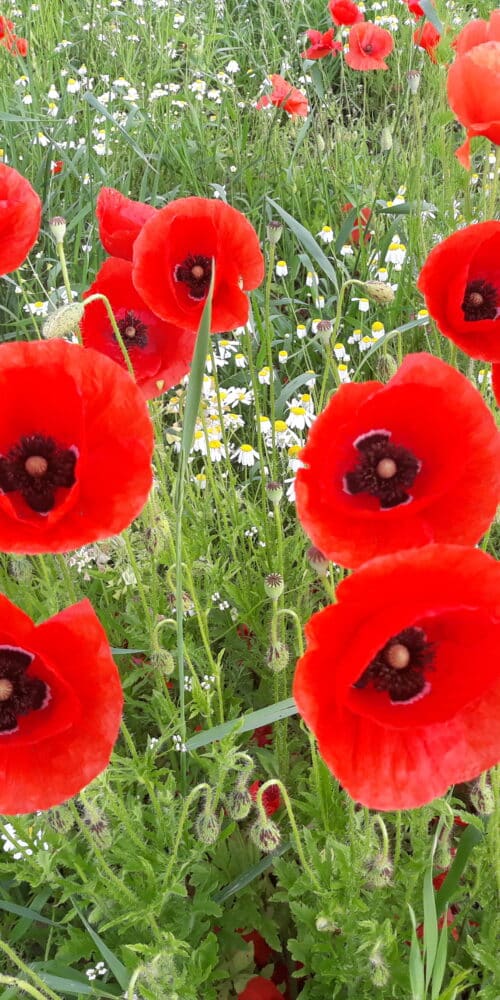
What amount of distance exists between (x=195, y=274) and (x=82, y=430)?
65 cm

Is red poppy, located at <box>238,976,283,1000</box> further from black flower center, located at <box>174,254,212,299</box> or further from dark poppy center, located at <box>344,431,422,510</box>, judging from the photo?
black flower center, located at <box>174,254,212,299</box>

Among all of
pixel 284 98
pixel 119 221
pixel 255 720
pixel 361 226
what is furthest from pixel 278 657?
pixel 284 98

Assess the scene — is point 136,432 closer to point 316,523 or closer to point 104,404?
point 104,404

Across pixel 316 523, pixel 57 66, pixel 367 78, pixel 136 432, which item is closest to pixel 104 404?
pixel 136 432

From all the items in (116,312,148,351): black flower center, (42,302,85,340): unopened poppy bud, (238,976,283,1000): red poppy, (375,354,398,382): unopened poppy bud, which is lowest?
(238,976,283,1000): red poppy

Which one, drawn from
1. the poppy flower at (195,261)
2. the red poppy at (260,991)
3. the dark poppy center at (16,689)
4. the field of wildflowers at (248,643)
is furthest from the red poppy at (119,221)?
the red poppy at (260,991)

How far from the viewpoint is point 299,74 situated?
4.94 metres

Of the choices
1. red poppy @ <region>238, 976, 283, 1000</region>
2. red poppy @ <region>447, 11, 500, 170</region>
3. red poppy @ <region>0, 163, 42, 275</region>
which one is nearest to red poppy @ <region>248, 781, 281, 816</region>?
red poppy @ <region>238, 976, 283, 1000</region>

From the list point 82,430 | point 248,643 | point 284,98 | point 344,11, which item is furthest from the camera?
point 344,11

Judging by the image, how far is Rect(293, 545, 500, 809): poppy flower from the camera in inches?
33.7

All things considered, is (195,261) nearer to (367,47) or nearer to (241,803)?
(241,803)

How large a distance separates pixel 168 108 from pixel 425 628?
3677 mm

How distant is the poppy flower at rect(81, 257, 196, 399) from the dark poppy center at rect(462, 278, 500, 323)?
18.9 inches

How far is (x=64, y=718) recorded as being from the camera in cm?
105
